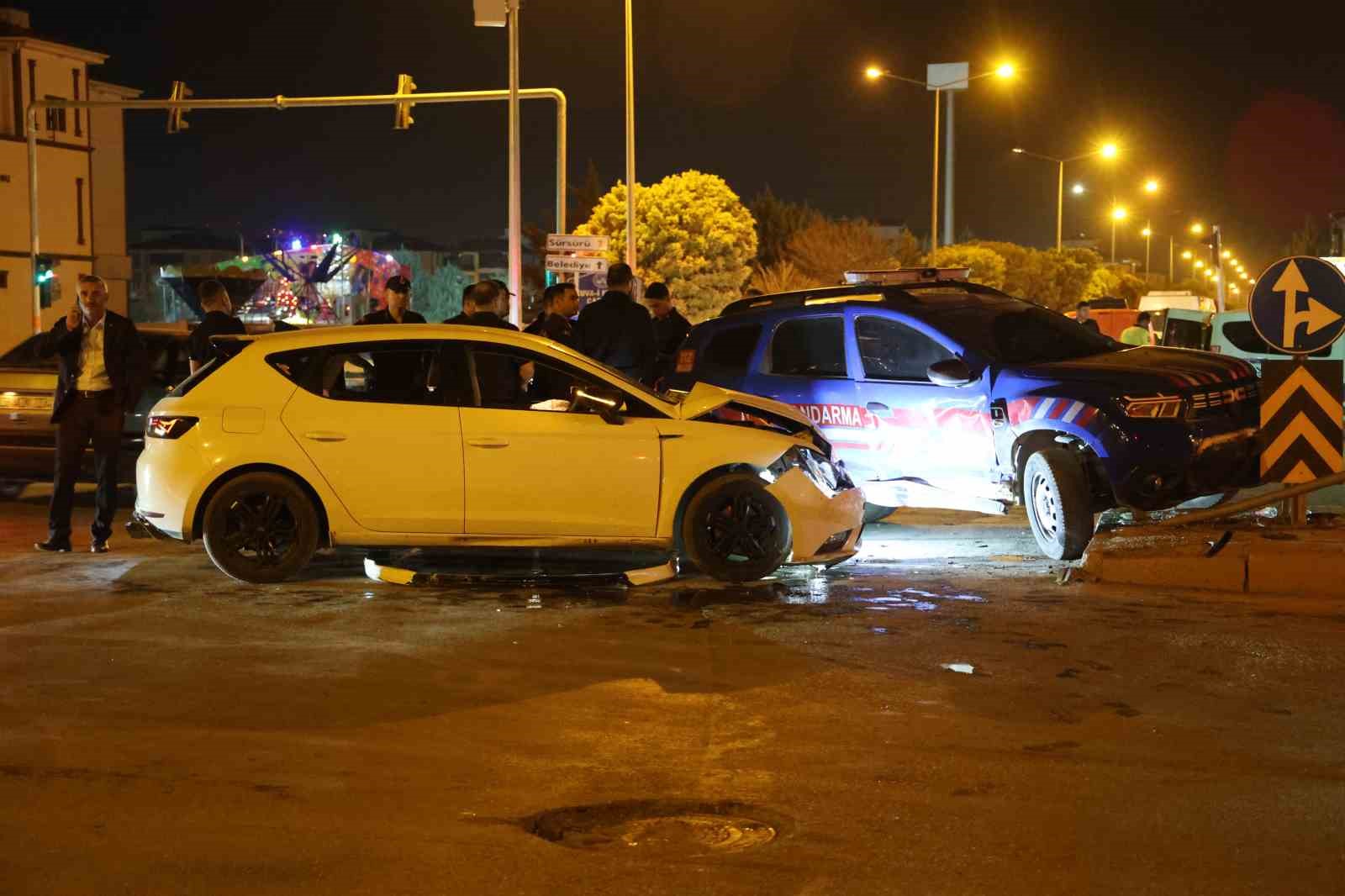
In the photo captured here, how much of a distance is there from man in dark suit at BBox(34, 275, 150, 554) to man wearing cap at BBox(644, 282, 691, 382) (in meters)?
4.45

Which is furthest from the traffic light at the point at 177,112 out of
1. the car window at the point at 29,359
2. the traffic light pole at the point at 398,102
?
the car window at the point at 29,359

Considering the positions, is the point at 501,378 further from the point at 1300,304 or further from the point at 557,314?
the point at 1300,304

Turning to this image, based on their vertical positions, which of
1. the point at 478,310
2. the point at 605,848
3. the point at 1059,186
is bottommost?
the point at 605,848

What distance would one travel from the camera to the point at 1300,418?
10539 mm

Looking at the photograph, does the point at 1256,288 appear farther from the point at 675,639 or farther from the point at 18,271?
the point at 18,271

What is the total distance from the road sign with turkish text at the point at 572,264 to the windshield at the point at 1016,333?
11625mm

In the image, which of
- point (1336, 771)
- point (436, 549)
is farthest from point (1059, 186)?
point (1336, 771)

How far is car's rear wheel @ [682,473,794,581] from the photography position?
9.84 m

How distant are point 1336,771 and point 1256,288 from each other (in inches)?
209

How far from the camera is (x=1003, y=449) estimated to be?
1112cm

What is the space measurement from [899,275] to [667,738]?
805 cm

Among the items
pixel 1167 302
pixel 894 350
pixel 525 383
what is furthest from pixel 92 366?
pixel 1167 302

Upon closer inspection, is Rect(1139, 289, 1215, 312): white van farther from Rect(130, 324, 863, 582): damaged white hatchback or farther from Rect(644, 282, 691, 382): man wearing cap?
Rect(130, 324, 863, 582): damaged white hatchback

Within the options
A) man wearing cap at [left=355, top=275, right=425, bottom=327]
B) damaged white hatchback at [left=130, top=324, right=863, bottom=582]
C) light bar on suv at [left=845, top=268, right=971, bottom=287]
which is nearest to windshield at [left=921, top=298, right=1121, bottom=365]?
light bar on suv at [left=845, top=268, right=971, bottom=287]
